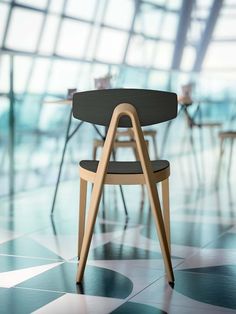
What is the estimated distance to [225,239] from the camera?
11.5 feet

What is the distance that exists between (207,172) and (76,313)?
15.3 ft

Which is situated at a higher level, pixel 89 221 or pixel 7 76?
pixel 7 76

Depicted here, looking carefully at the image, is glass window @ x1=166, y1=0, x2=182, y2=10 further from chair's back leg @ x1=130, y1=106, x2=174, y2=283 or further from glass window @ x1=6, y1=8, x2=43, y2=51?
chair's back leg @ x1=130, y1=106, x2=174, y2=283

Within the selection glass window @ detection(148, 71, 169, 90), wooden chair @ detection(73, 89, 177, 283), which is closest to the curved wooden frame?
wooden chair @ detection(73, 89, 177, 283)

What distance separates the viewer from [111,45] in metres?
10.9

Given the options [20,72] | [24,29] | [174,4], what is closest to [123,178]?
→ [20,72]

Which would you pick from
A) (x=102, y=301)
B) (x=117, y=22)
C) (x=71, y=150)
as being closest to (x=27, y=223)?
(x=102, y=301)

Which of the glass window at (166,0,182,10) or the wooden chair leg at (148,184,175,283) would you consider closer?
the wooden chair leg at (148,184,175,283)

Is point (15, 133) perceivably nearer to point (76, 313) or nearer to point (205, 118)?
point (76, 313)

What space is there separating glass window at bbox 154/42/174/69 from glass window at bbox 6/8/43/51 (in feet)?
9.89

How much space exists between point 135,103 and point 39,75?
3.57 meters

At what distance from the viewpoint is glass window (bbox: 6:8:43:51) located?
939 centimetres

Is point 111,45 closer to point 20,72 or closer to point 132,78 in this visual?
point 132,78

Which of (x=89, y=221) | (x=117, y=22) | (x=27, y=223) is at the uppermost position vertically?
(x=117, y=22)
